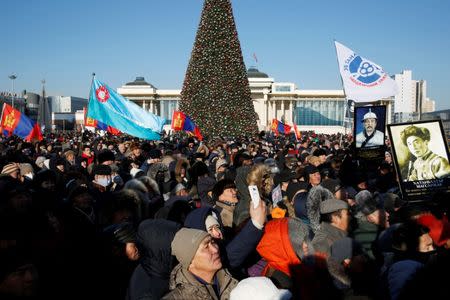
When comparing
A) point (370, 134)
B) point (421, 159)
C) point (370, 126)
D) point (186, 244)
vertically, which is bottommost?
point (186, 244)

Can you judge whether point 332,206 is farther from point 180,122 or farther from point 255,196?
point 180,122

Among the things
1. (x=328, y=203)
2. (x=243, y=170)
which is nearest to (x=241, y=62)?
(x=243, y=170)

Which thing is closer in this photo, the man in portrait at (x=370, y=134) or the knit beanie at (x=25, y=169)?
the knit beanie at (x=25, y=169)

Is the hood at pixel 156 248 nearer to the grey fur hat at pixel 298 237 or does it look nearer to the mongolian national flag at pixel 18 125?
the grey fur hat at pixel 298 237

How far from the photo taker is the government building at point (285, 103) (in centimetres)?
7756

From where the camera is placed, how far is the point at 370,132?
793 cm

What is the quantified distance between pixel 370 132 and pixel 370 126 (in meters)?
0.09

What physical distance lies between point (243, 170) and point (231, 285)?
3.50 metres

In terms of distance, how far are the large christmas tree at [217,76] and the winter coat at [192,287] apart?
27836mm

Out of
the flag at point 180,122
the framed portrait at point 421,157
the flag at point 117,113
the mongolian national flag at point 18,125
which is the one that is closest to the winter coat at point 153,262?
the framed portrait at point 421,157

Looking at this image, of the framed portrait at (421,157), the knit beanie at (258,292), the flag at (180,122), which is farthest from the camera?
the flag at (180,122)

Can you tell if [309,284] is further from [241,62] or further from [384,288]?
[241,62]

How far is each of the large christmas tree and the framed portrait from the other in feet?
85.0

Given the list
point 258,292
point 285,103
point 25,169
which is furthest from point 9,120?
point 285,103
